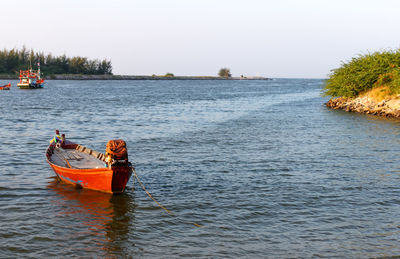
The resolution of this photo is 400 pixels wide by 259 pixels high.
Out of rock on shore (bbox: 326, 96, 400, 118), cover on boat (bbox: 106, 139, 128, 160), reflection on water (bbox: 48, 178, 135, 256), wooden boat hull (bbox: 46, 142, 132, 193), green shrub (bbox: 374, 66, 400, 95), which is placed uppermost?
green shrub (bbox: 374, 66, 400, 95)

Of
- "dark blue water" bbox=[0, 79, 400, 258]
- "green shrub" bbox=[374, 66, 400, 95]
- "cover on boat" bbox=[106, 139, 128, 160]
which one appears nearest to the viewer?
"dark blue water" bbox=[0, 79, 400, 258]

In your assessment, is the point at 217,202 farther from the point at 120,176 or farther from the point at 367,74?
the point at 367,74

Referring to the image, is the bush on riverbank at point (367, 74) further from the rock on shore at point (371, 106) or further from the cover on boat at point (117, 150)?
the cover on boat at point (117, 150)

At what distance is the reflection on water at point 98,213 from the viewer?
14062mm

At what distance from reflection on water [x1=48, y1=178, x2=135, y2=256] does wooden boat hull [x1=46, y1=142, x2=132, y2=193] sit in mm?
321

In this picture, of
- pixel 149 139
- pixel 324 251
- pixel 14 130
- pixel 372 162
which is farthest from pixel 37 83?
pixel 324 251

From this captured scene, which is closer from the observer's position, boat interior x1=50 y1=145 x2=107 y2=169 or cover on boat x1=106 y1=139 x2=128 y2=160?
cover on boat x1=106 y1=139 x2=128 y2=160

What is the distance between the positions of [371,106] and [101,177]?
158ft

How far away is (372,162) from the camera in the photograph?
26.2 metres

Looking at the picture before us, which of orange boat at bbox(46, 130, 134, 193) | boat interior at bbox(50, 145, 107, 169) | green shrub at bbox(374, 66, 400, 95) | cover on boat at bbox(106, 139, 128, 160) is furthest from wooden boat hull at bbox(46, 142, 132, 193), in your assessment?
green shrub at bbox(374, 66, 400, 95)

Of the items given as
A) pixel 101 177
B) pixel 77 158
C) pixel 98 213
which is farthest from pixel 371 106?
pixel 98 213

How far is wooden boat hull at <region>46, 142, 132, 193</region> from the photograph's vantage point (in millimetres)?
18109

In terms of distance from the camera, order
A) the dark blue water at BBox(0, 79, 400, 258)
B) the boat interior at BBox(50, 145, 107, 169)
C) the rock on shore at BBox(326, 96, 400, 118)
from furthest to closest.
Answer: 1. the rock on shore at BBox(326, 96, 400, 118)
2. the boat interior at BBox(50, 145, 107, 169)
3. the dark blue water at BBox(0, 79, 400, 258)

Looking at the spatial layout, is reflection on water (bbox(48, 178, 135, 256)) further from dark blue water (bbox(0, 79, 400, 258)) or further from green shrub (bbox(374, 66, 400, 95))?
green shrub (bbox(374, 66, 400, 95))
